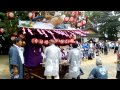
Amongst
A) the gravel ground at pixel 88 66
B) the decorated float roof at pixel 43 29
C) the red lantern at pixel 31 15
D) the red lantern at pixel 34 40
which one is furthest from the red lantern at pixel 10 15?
the gravel ground at pixel 88 66

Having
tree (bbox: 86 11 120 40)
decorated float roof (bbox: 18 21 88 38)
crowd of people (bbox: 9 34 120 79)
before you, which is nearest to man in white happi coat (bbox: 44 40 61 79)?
crowd of people (bbox: 9 34 120 79)

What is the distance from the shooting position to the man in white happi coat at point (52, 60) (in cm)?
1031

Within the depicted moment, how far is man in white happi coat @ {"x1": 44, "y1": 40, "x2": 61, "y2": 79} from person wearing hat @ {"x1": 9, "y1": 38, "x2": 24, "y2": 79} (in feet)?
1.51

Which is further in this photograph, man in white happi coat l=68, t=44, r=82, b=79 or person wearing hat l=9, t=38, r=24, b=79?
man in white happi coat l=68, t=44, r=82, b=79

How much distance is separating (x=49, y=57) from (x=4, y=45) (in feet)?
2.73

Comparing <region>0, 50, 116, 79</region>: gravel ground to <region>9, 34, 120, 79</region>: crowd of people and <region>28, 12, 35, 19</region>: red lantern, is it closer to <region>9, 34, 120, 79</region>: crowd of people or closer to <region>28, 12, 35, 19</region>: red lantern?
<region>9, 34, 120, 79</region>: crowd of people

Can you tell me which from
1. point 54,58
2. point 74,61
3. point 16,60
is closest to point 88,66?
point 74,61

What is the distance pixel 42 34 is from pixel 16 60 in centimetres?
82

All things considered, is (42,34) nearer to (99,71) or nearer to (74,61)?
(74,61)

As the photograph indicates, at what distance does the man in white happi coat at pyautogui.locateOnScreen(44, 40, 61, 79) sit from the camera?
10312mm

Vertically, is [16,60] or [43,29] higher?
[43,29]

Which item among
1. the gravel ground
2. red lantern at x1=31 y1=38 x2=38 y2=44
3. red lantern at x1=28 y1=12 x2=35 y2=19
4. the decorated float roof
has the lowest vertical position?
the gravel ground

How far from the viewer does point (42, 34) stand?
35.4 ft

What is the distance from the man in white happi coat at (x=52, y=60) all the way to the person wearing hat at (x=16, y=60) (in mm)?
460
